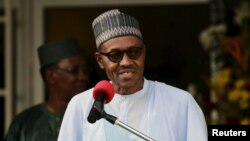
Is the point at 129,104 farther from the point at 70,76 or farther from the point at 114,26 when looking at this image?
the point at 70,76

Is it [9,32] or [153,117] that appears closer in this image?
[153,117]

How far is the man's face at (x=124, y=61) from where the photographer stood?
8.27 ft

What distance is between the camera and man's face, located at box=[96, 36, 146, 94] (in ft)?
8.27

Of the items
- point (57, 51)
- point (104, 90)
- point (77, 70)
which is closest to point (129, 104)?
point (104, 90)

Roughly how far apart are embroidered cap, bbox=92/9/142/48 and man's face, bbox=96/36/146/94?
0.8 inches

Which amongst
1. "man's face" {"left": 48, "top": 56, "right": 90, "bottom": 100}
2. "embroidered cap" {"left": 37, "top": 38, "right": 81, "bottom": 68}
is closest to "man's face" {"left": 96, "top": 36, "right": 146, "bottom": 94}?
"man's face" {"left": 48, "top": 56, "right": 90, "bottom": 100}

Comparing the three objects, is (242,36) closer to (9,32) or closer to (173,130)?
(9,32)

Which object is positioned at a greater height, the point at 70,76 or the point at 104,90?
the point at 70,76

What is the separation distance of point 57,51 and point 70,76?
0.19 meters

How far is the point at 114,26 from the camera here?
8.49 feet

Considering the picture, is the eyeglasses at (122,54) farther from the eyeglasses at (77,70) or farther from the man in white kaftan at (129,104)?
the eyeglasses at (77,70)

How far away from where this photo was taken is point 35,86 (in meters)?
5.78

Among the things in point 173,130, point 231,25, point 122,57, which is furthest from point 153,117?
point 231,25

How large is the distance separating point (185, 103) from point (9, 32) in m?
3.03
